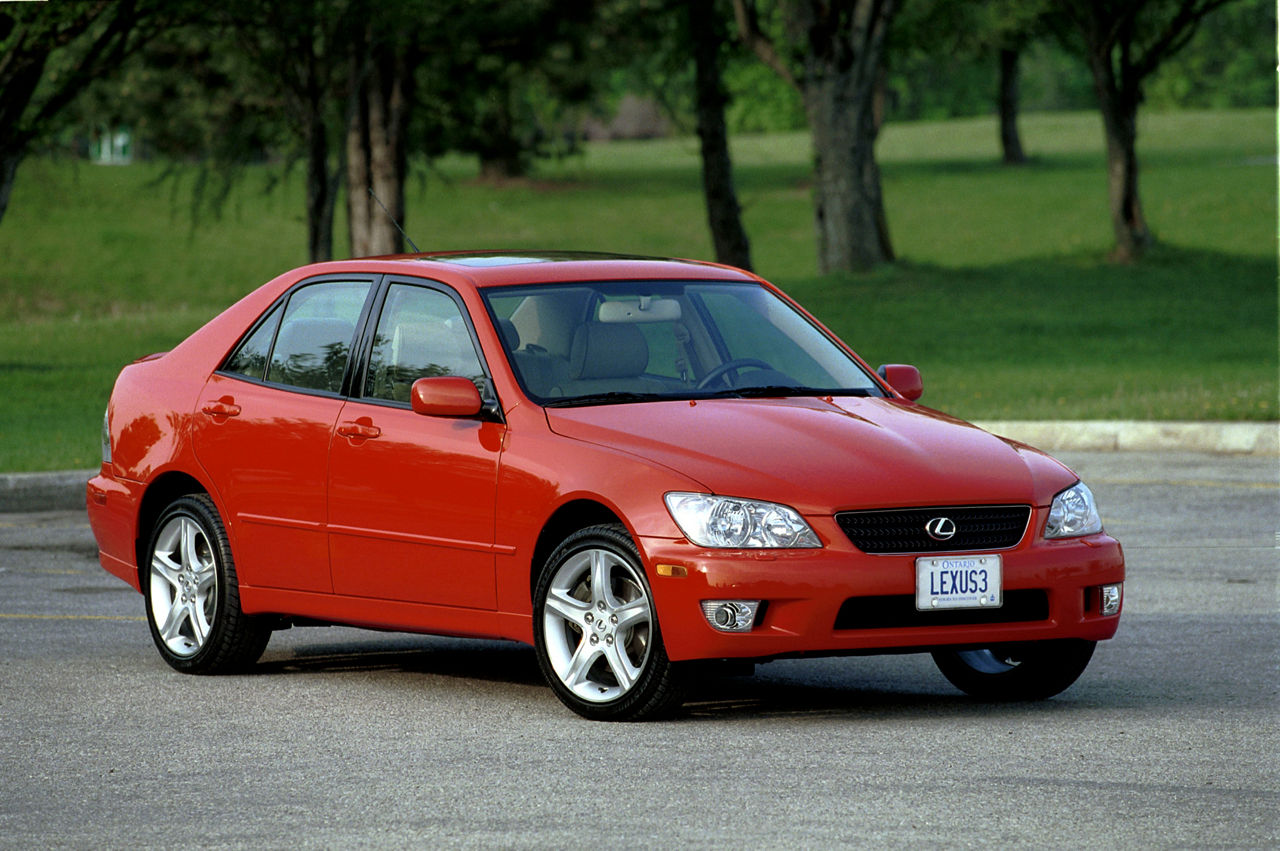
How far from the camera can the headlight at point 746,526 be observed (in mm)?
6707

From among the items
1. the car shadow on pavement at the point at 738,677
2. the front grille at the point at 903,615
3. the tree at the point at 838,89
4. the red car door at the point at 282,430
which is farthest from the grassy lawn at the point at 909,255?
the front grille at the point at 903,615

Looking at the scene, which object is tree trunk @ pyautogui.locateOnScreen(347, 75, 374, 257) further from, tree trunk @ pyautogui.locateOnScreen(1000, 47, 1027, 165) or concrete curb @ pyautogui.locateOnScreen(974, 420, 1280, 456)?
tree trunk @ pyautogui.locateOnScreen(1000, 47, 1027, 165)

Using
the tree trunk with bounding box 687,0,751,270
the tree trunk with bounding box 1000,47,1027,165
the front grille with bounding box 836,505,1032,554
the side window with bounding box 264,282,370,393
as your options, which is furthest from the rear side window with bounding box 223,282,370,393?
the tree trunk with bounding box 1000,47,1027,165

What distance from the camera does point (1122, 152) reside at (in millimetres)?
39906

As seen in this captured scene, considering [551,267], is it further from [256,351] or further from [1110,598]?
[1110,598]

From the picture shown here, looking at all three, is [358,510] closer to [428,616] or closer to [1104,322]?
[428,616]

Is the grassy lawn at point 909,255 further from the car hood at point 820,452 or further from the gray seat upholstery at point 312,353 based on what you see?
the car hood at point 820,452

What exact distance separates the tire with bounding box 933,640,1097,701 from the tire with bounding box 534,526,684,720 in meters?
1.09

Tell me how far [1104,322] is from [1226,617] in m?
23.7

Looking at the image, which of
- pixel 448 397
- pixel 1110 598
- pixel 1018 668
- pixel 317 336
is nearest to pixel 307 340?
pixel 317 336

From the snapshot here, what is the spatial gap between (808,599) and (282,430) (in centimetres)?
255

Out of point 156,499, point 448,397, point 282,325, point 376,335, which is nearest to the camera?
point 448,397

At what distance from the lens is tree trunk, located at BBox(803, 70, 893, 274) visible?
1316 inches

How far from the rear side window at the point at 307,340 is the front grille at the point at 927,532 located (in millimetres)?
2405
